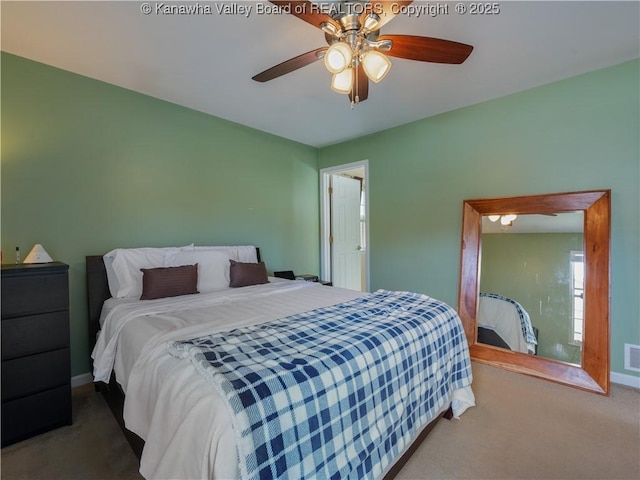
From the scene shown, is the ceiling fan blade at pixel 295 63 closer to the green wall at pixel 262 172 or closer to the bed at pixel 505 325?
the green wall at pixel 262 172

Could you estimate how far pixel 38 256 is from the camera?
80.4 inches

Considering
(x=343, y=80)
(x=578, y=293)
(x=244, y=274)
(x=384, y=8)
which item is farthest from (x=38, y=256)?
(x=578, y=293)

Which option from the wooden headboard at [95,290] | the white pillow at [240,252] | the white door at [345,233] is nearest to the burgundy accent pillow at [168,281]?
the wooden headboard at [95,290]

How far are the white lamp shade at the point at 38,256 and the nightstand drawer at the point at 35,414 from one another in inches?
34.6

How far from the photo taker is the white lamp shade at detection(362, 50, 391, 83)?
155cm

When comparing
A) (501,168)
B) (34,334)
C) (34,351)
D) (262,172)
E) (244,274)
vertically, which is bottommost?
(34,351)

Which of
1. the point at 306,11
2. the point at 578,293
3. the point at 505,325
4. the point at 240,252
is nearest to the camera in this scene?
the point at 306,11

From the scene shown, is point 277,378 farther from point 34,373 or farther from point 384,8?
point 34,373

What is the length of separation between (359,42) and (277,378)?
1.64 metres

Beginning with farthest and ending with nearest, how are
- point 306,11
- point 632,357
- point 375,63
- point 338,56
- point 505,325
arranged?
1. point 505,325
2. point 632,357
3. point 375,63
4. point 338,56
5. point 306,11

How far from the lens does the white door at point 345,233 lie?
15.0ft

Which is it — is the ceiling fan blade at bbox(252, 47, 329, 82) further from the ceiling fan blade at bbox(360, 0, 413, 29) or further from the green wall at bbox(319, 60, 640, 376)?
the green wall at bbox(319, 60, 640, 376)

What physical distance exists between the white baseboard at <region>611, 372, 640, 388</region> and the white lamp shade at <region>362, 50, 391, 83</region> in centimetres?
292

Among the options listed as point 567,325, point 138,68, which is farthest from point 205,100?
point 567,325
